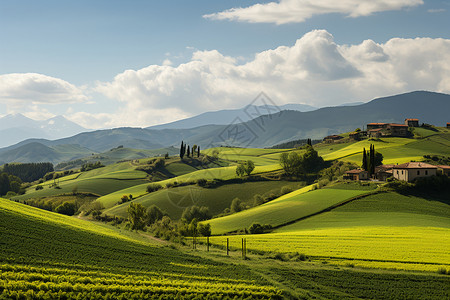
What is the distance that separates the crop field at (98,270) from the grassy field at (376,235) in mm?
14981

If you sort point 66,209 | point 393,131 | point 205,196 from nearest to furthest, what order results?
point 66,209 < point 205,196 < point 393,131

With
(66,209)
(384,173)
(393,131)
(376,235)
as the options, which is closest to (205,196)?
(66,209)

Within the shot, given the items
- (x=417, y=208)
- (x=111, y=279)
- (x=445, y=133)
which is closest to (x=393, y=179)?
(x=417, y=208)

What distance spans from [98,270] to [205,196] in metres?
79.4

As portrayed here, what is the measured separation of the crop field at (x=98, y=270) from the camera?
29703 millimetres

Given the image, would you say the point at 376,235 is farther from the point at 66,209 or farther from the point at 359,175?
the point at 66,209

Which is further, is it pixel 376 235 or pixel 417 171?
pixel 417 171

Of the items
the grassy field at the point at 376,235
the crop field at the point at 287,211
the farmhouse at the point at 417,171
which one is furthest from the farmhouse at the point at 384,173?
the grassy field at the point at 376,235

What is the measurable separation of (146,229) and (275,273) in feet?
163

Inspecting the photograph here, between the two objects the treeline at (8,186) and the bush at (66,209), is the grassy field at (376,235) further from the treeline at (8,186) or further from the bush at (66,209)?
the treeline at (8,186)

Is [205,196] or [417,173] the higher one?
[417,173]

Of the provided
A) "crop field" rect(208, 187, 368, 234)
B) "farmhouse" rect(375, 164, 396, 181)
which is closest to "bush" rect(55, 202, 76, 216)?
"crop field" rect(208, 187, 368, 234)

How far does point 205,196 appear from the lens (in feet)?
379

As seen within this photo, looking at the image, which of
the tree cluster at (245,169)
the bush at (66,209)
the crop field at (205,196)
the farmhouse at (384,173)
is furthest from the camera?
the tree cluster at (245,169)
